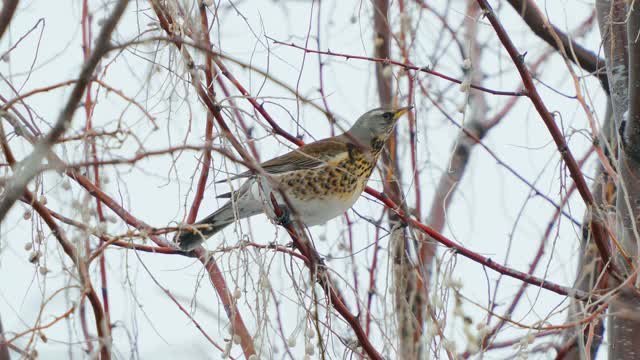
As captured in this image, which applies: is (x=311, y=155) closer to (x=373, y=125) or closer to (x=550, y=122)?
(x=373, y=125)

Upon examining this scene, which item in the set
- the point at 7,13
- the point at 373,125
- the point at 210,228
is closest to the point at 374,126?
the point at 373,125

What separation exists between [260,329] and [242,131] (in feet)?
2.14

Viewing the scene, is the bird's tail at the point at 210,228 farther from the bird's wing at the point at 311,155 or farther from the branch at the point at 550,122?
the branch at the point at 550,122

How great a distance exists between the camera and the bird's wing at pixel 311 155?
188 inches

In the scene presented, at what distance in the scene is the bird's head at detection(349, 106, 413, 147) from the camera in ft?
17.1

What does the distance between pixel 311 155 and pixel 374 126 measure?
559 millimetres

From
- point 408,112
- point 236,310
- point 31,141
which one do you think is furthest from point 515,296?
point 31,141

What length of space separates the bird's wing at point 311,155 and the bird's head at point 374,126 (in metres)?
0.23

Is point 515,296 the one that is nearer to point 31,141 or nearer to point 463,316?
point 463,316

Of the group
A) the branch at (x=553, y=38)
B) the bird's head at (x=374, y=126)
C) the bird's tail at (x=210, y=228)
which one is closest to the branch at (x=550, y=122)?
the branch at (x=553, y=38)

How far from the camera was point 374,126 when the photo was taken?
5309mm

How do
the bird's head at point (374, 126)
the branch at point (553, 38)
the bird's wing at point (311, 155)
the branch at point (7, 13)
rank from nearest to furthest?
the branch at point (7, 13), the branch at point (553, 38), the bird's wing at point (311, 155), the bird's head at point (374, 126)

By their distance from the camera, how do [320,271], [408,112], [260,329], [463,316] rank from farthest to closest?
[408,112]
[320,271]
[260,329]
[463,316]

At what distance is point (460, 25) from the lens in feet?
16.7
